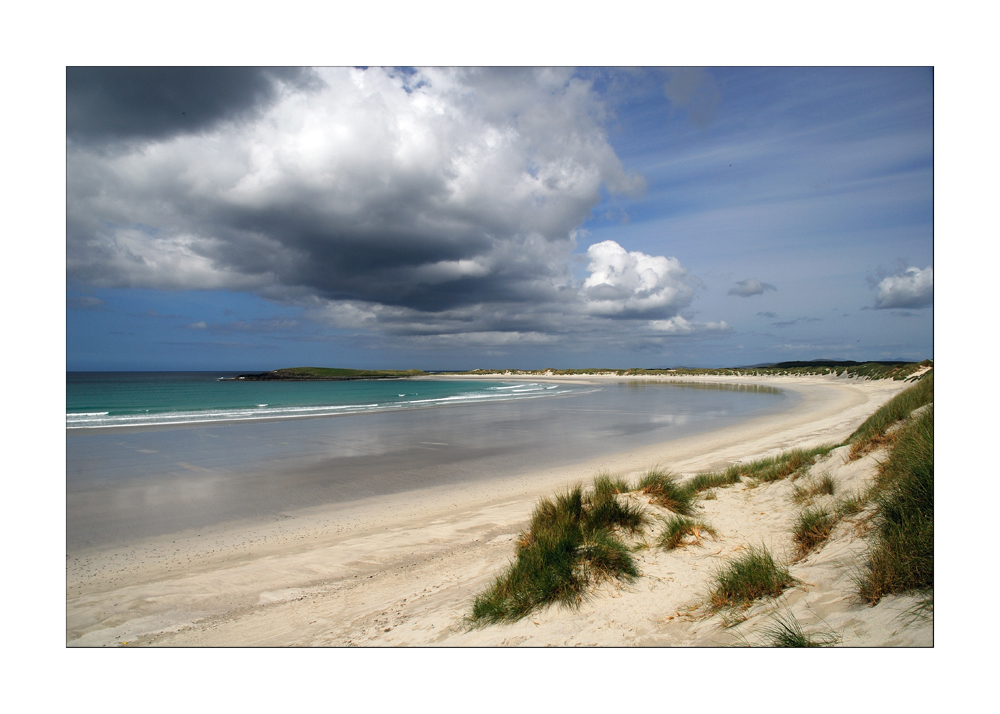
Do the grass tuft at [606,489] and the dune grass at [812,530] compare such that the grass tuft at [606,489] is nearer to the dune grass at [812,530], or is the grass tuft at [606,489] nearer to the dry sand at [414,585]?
the dry sand at [414,585]

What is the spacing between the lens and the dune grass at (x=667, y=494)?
21.8ft

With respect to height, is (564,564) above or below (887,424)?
below

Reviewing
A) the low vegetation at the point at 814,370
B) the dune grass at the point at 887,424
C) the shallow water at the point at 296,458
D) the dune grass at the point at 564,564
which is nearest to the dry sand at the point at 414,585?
the dune grass at the point at 564,564

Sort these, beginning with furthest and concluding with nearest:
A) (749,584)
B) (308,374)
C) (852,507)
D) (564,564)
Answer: (308,374) < (852,507) < (564,564) < (749,584)

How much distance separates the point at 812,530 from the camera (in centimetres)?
509

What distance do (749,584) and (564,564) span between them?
177 centimetres

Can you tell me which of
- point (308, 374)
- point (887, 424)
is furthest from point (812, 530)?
point (308, 374)

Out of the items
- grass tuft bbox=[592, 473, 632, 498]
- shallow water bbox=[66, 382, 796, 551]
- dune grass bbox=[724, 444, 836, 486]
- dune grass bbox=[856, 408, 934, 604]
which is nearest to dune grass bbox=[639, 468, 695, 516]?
grass tuft bbox=[592, 473, 632, 498]

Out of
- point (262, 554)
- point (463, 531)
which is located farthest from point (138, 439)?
point (463, 531)

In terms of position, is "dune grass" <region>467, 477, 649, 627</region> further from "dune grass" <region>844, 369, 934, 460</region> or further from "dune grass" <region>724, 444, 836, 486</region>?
"dune grass" <region>844, 369, 934, 460</region>

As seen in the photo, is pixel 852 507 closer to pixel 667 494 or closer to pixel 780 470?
pixel 667 494

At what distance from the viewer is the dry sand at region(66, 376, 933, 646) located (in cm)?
386

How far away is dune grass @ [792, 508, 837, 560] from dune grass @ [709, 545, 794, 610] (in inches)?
30.2

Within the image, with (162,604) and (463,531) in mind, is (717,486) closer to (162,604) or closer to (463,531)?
(463,531)
